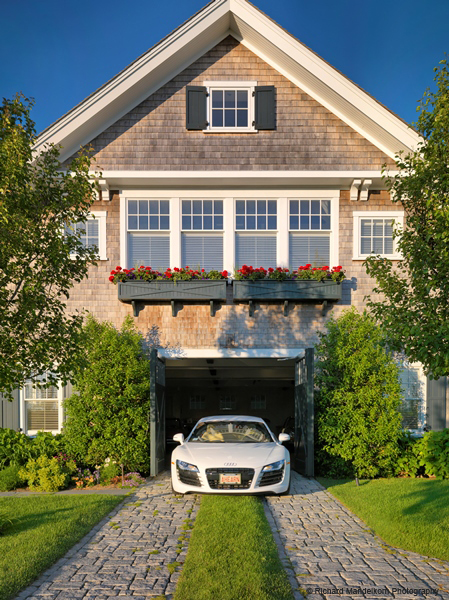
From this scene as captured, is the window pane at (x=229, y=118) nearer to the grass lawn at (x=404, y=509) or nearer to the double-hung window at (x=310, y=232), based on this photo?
the double-hung window at (x=310, y=232)

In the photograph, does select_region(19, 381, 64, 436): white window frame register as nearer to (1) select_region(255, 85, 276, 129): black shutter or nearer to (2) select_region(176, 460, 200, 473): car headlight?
(2) select_region(176, 460, 200, 473): car headlight

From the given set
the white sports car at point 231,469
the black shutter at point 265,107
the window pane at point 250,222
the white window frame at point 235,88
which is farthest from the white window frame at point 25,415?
the black shutter at point 265,107

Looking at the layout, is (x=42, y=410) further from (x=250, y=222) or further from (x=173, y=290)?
(x=250, y=222)

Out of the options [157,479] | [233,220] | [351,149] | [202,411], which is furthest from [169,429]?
[351,149]

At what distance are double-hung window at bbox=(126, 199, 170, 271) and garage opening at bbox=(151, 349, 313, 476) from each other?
2.46 m

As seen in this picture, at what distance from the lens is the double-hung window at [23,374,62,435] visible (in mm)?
12547

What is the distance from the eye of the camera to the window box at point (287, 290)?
12.1 meters

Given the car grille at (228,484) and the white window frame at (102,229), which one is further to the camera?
the white window frame at (102,229)

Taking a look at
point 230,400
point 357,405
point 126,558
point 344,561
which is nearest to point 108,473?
point 126,558

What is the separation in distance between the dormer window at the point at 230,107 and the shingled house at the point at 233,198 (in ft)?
0.08

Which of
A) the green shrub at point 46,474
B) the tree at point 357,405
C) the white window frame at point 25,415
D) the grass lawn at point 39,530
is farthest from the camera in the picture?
the white window frame at point 25,415

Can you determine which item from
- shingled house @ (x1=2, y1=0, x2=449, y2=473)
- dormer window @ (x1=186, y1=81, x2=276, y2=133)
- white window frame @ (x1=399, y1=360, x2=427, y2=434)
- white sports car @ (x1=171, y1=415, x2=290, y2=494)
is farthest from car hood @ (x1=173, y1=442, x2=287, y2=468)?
dormer window @ (x1=186, y1=81, x2=276, y2=133)

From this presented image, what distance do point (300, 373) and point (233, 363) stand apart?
3633mm

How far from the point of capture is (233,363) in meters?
15.4
